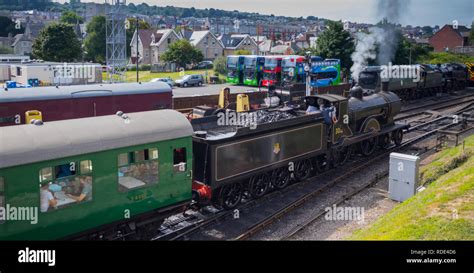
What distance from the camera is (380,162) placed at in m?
18.8

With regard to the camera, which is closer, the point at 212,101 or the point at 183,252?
the point at 183,252

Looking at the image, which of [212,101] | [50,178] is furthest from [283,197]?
[212,101]

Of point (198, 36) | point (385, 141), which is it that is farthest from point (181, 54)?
point (385, 141)

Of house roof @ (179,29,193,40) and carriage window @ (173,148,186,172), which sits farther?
house roof @ (179,29,193,40)

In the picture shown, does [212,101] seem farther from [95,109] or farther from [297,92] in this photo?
[95,109]

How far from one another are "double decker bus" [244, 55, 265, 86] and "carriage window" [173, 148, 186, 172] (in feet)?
98.3

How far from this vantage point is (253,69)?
4031 cm

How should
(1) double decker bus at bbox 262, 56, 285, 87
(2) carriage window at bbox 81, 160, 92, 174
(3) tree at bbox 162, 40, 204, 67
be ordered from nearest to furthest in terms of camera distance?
1. (2) carriage window at bbox 81, 160, 92, 174
2. (1) double decker bus at bbox 262, 56, 285, 87
3. (3) tree at bbox 162, 40, 204, 67

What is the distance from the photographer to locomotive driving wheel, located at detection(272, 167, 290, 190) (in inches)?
575

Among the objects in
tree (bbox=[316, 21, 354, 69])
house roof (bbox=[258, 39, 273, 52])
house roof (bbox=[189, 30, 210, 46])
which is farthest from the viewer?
house roof (bbox=[258, 39, 273, 52])

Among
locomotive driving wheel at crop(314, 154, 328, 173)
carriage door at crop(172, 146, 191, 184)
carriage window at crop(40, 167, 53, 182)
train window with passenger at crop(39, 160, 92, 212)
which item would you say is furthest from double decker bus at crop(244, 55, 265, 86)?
carriage window at crop(40, 167, 53, 182)

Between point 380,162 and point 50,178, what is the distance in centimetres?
1401

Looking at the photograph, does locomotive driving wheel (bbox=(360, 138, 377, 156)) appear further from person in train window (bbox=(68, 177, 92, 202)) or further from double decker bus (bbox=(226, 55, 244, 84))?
double decker bus (bbox=(226, 55, 244, 84))

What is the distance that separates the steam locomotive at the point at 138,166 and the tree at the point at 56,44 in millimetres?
44814
